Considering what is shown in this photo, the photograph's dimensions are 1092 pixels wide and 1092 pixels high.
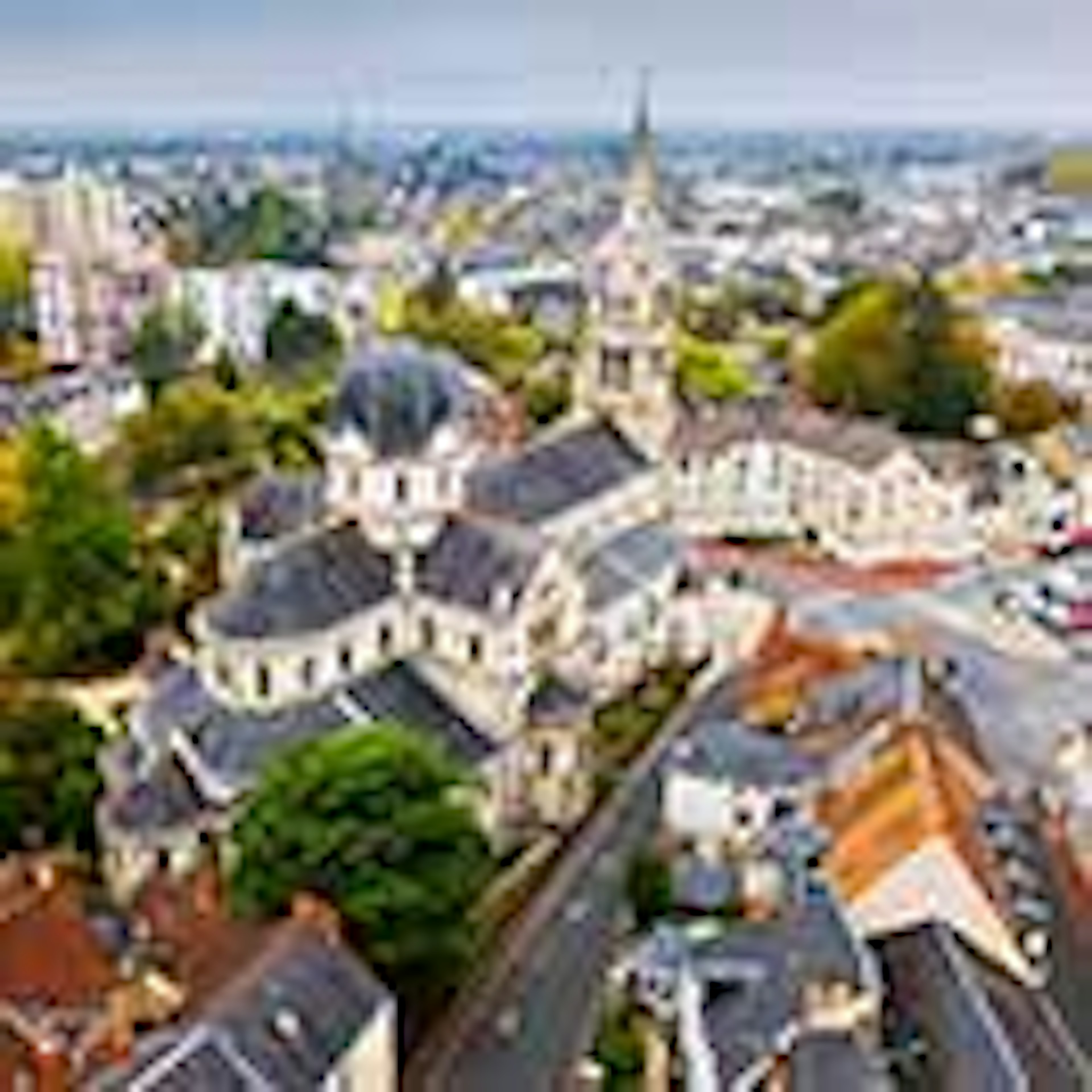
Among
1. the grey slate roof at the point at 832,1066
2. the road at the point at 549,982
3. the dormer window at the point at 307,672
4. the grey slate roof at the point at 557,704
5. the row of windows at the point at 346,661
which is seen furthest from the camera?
the grey slate roof at the point at 557,704

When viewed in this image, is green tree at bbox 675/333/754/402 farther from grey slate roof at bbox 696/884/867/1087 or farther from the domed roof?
grey slate roof at bbox 696/884/867/1087

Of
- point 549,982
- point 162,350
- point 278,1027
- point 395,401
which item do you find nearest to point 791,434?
point 395,401

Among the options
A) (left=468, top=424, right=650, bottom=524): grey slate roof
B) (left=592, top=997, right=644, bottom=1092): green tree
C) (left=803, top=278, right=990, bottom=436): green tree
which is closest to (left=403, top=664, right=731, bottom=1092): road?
(left=592, top=997, right=644, bottom=1092): green tree

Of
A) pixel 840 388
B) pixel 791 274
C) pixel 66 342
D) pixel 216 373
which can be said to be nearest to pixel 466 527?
pixel 840 388

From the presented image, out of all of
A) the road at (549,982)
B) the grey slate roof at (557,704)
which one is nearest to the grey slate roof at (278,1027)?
the road at (549,982)

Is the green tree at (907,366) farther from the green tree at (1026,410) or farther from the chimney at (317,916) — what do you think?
the chimney at (317,916)
